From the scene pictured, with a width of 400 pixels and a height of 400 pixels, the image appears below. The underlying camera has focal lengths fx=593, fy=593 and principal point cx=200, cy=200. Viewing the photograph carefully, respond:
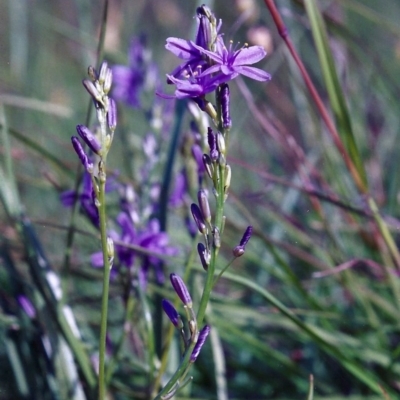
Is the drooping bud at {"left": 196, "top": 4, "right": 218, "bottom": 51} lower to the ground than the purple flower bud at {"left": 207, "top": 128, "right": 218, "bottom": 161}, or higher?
higher

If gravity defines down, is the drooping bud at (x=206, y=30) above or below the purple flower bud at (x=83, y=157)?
→ above

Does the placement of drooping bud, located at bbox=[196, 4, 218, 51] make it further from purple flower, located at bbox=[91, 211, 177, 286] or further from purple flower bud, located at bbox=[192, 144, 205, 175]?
purple flower, located at bbox=[91, 211, 177, 286]

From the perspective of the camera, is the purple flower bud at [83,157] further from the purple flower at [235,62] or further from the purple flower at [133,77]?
→ the purple flower at [133,77]

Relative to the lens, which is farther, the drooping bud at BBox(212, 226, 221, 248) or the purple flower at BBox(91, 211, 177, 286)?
the purple flower at BBox(91, 211, 177, 286)

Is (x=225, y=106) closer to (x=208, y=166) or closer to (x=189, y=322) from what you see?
(x=208, y=166)

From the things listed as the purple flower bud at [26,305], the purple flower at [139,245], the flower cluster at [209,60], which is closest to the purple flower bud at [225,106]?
the flower cluster at [209,60]

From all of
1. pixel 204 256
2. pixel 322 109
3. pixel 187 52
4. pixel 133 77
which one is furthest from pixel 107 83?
pixel 133 77

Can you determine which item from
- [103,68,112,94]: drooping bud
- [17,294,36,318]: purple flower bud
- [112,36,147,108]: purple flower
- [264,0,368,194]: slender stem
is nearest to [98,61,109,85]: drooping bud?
[103,68,112,94]: drooping bud

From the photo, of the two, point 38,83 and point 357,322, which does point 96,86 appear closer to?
point 357,322

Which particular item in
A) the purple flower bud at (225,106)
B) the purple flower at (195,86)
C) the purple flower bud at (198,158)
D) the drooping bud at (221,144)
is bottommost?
the drooping bud at (221,144)
